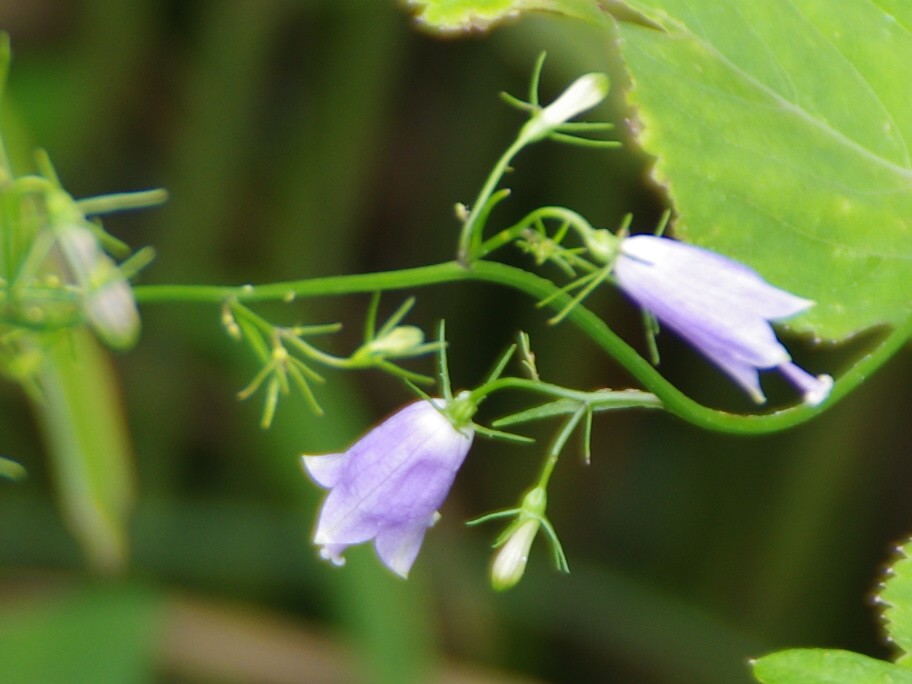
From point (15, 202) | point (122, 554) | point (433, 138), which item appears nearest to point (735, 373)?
point (15, 202)

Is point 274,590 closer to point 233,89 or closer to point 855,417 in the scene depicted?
point 233,89

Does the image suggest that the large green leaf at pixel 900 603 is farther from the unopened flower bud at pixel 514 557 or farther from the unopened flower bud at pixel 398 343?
the unopened flower bud at pixel 398 343

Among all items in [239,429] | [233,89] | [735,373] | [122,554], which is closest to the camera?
[735,373]

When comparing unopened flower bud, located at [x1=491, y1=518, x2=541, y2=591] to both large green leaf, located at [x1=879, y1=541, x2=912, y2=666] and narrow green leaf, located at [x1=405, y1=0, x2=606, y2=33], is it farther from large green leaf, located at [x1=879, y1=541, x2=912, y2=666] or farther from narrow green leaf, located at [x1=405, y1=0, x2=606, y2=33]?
narrow green leaf, located at [x1=405, y1=0, x2=606, y2=33]

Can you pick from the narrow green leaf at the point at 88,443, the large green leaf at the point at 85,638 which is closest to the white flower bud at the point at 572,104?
the narrow green leaf at the point at 88,443

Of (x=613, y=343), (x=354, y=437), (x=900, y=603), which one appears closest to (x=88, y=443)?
(x=354, y=437)

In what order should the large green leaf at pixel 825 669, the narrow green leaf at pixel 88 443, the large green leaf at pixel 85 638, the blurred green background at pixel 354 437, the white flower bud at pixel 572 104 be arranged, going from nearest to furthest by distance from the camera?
the large green leaf at pixel 825 669 < the white flower bud at pixel 572 104 < the narrow green leaf at pixel 88 443 < the large green leaf at pixel 85 638 < the blurred green background at pixel 354 437

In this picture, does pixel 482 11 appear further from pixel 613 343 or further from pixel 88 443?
pixel 88 443
